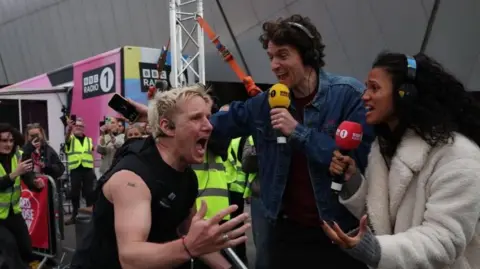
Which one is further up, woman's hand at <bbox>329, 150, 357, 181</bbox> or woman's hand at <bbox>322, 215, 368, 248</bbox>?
woman's hand at <bbox>329, 150, 357, 181</bbox>

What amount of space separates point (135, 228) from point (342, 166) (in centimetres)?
89

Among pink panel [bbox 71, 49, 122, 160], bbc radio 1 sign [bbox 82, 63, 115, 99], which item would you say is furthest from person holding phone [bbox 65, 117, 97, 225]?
bbc radio 1 sign [bbox 82, 63, 115, 99]

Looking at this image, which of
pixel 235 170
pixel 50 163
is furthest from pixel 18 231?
pixel 50 163

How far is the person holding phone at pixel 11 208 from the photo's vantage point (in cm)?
580

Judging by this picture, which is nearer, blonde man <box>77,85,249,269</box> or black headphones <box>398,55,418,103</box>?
blonde man <box>77,85,249,269</box>

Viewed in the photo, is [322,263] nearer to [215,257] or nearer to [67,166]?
[215,257]

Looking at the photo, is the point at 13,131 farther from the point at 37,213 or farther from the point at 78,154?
the point at 78,154

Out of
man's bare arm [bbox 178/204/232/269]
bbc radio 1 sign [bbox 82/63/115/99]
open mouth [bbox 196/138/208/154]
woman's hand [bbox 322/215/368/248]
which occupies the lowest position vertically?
man's bare arm [bbox 178/204/232/269]

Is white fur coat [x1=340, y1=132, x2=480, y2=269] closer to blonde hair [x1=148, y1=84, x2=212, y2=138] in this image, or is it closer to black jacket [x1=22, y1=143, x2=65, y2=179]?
blonde hair [x1=148, y1=84, x2=212, y2=138]

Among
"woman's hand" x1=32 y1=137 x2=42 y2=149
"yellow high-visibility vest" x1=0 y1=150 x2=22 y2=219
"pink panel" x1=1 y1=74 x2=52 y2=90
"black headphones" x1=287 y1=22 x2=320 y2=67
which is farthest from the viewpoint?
"pink panel" x1=1 y1=74 x2=52 y2=90

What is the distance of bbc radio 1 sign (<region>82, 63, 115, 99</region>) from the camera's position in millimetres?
10391

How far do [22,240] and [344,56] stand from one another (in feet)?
24.0

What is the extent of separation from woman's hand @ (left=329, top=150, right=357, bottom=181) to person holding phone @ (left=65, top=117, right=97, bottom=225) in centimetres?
825

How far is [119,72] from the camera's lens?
33.4 ft
